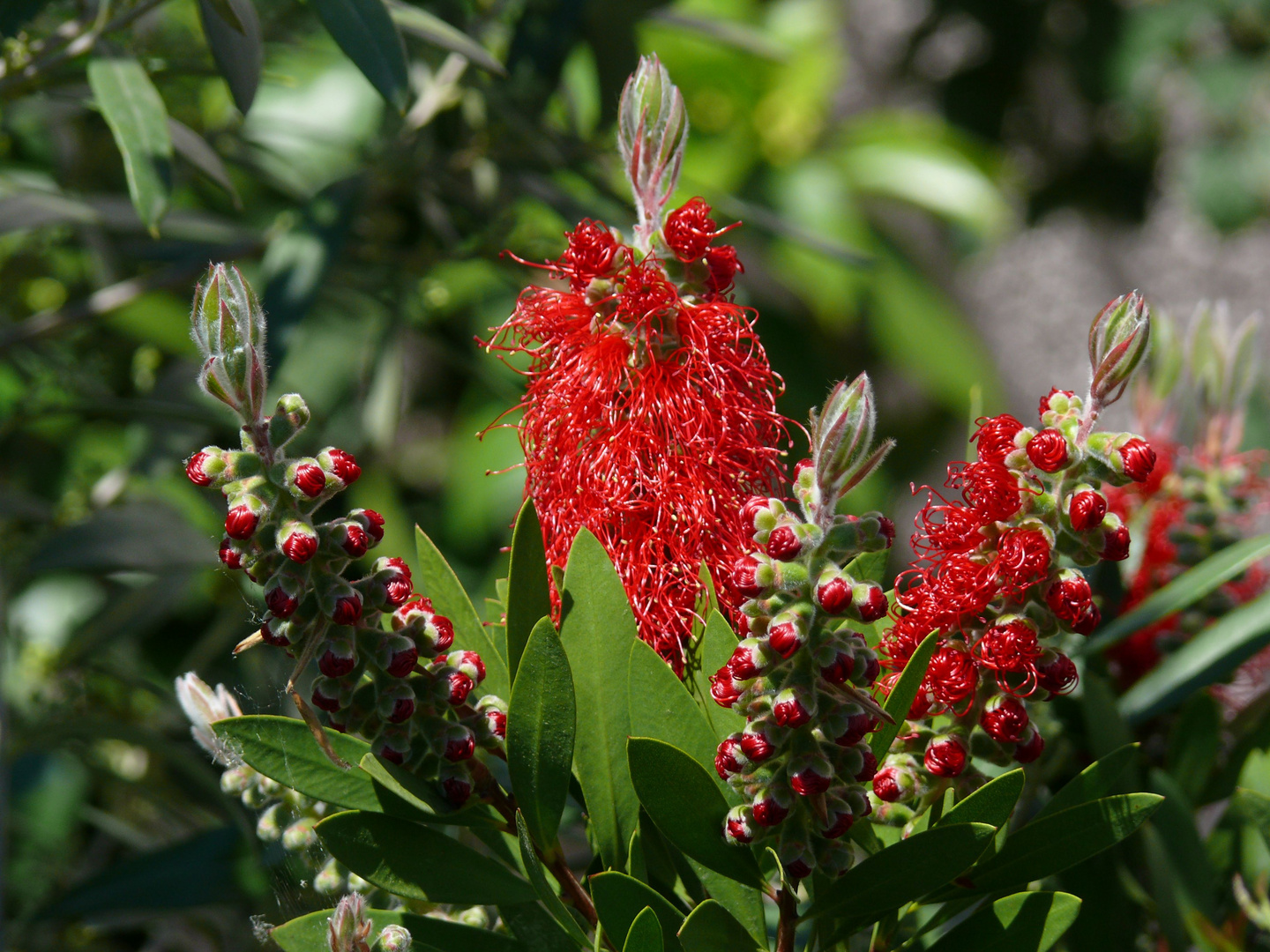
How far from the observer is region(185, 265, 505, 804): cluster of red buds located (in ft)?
0.97

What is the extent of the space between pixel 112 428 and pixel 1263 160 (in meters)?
1.68

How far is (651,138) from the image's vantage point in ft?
1.27

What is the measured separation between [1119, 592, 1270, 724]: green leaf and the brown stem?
250mm

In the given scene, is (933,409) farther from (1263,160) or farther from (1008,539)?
(1008,539)

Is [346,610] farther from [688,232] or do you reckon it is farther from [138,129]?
[138,129]

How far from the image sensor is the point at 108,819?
882mm

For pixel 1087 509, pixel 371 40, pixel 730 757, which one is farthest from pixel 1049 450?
pixel 371 40

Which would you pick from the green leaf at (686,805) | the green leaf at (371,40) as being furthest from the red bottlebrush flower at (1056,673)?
the green leaf at (371,40)

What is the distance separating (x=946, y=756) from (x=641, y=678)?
10 cm

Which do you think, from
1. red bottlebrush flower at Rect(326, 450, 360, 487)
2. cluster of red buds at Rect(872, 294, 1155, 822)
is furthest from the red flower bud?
red bottlebrush flower at Rect(326, 450, 360, 487)

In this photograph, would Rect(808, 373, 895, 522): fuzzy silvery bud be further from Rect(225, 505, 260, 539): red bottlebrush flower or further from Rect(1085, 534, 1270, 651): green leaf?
Rect(1085, 534, 1270, 651): green leaf

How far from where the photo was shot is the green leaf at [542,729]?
13.0 inches

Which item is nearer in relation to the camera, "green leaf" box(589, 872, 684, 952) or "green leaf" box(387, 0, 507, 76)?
"green leaf" box(589, 872, 684, 952)

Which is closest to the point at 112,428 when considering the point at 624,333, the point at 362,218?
the point at 362,218
